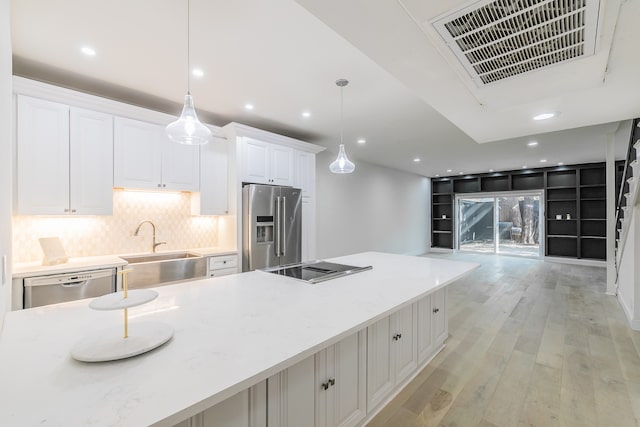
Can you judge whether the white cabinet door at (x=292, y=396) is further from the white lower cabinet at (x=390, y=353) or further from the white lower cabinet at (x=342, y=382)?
the white lower cabinet at (x=390, y=353)

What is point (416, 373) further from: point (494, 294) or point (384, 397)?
point (494, 294)

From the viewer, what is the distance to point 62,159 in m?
2.56

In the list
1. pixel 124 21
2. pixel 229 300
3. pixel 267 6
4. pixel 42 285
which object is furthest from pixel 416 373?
pixel 124 21

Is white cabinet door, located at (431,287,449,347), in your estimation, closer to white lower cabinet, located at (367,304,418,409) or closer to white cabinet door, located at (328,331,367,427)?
white lower cabinet, located at (367,304,418,409)

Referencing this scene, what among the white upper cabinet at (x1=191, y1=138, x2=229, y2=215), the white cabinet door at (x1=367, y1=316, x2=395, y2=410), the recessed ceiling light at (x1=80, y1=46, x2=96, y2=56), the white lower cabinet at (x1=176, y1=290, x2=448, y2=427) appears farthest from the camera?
the white upper cabinet at (x1=191, y1=138, x2=229, y2=215)

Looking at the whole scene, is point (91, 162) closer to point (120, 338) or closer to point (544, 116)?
point (120, 338)

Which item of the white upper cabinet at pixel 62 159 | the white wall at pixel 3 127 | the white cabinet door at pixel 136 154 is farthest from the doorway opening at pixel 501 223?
the white wall at pixel 3 127

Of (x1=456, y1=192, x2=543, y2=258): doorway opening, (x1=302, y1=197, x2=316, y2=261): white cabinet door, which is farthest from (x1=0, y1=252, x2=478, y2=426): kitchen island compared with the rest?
(x1=456, y1=192, x2=543, y2=258): doorway opening

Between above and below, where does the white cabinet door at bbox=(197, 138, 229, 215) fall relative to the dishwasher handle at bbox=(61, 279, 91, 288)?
above

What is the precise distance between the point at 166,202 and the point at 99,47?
1.77 metres

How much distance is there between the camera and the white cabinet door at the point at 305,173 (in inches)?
167

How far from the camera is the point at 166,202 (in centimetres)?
348

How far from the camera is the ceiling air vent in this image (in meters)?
1.15

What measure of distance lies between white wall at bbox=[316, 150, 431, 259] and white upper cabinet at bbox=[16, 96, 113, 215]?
347 cm
